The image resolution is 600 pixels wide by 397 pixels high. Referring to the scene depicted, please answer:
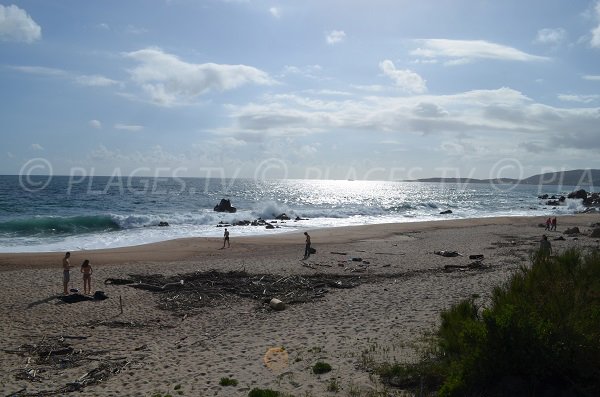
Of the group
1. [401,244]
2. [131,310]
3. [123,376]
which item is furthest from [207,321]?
[401,244]

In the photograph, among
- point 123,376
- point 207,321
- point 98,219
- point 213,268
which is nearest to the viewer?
point 123,376

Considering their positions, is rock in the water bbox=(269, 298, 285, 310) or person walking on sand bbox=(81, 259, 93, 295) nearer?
rock in the water bbox=(269, 298, 285, 310)

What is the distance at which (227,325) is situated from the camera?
1226 centimetres

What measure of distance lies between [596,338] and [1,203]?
6384 centimetres

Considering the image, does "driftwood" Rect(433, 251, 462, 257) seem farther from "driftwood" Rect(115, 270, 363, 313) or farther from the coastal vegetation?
the coastal vegetation

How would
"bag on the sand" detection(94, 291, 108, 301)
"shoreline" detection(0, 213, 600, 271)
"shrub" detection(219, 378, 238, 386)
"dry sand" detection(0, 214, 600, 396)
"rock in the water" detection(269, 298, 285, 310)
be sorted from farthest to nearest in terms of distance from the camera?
1. "shoreline" detection(0, 213, 600, 271)
2. "bag on the sand" detection(94, 291, 108, 301)
3. "rock in the water" detection(269, 298, 285, 310)
4. "dry sand" detection(0, 214, 600, 396)
5. "shrub" detection(219, 378, 238, 386)

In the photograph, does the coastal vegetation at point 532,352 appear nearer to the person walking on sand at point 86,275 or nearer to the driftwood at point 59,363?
the driftwood at point 59,363


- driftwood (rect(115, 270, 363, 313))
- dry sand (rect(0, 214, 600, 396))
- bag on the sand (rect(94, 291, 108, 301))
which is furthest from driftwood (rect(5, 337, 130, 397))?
driftwood (rect(115, 270, 363, 313))

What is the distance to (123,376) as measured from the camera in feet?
28.8

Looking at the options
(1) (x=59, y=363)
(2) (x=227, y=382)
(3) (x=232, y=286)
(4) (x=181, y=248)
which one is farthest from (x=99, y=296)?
(4) (x=181, y=248)

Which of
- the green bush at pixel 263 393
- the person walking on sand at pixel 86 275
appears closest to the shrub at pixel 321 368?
the green bush at pixel 263 393

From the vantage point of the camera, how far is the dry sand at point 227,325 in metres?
8.41

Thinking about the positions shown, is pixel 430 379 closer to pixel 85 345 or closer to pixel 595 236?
Result: pixel 85 345

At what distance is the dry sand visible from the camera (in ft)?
27.6
